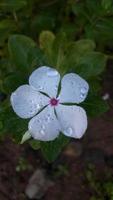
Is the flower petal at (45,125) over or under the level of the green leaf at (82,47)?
over

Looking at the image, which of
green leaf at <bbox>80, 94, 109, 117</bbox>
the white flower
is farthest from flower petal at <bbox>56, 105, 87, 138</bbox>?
green leaf at <bbox>80, 94, 109, 117</bbox>

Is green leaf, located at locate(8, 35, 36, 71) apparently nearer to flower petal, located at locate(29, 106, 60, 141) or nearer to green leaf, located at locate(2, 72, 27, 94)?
green leaf, located at locate(2, 72, 27, 94)

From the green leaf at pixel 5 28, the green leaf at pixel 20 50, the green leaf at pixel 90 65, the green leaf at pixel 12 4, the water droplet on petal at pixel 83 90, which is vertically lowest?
the green leaf at pixel 5 28


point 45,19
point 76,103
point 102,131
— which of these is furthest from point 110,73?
point 76,103

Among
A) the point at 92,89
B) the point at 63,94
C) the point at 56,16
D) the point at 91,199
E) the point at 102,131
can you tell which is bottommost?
the point at 91,199

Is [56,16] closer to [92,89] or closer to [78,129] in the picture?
[92,89]

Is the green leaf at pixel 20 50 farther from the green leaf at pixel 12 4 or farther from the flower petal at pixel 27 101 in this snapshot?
the green leaf at pixel 12 4

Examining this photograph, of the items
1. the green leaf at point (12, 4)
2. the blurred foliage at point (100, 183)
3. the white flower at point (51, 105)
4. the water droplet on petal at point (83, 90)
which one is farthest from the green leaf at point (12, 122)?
the blurred foliage at point (100, 183)
